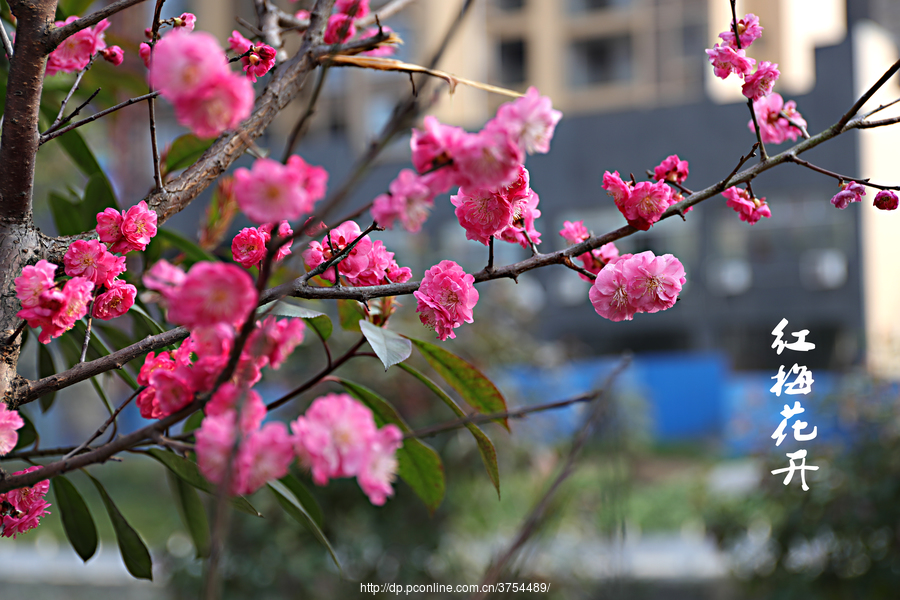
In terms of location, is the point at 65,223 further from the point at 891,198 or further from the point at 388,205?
the point at 891,198

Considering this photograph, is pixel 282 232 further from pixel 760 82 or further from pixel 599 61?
pixel 599 61

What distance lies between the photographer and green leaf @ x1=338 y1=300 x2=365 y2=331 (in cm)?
53

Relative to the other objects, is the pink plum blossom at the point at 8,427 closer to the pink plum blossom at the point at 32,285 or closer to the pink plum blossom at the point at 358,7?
the pink plum blossom at the point at 32,285

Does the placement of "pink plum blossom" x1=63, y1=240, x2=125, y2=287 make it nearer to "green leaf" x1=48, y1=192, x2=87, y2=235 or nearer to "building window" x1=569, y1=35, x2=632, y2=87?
"green leaf" x1=48, y1=192, x2=87, y2=235

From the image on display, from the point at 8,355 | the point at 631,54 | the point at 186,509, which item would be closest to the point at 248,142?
the point at 8,355

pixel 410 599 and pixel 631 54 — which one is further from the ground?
pixel 631 54

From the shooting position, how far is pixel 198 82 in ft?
0.87

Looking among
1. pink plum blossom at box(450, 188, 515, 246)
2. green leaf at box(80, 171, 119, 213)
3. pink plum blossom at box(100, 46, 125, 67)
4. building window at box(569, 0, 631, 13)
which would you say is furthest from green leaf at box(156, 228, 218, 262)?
building window at box(569, 0, 631, 13)

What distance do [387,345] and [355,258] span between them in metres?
0.06

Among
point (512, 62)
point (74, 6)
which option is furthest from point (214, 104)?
point (512, 62)

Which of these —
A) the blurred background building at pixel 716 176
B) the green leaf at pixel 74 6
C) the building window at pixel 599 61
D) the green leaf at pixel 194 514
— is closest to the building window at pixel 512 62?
the blurred background building at pixel 716 176

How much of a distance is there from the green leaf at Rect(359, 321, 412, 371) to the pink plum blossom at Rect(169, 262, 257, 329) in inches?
5.4

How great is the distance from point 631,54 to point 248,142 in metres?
10.4

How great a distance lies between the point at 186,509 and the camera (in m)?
0.63
